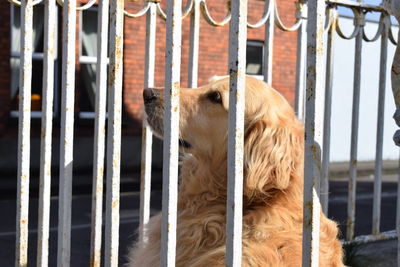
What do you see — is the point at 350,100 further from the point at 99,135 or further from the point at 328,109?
the point at 99,135

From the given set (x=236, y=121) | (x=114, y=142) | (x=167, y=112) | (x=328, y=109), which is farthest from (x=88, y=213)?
(x=236, y=121)

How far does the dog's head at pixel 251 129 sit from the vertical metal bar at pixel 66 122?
444mm

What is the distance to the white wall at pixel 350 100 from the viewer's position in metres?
18.9

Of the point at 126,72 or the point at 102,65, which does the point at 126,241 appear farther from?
the point at 126,72

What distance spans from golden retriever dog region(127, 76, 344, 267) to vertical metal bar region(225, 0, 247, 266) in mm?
606

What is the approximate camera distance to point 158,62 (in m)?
14.4

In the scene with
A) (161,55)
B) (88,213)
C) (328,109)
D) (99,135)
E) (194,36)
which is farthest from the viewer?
(161,55)

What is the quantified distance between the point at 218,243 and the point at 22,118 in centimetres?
113

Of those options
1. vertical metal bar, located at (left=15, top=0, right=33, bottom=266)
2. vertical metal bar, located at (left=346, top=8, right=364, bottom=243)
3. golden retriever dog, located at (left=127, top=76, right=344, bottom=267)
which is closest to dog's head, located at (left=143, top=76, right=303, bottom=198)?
golden retriever dog, located at (left=127, top=76, right=344, bottom=267)

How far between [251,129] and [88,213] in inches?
286

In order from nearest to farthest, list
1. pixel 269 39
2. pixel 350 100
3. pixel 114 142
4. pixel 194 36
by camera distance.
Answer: pixel 114 142, pixel 194 36, pixel 269 39, pixel 350 100

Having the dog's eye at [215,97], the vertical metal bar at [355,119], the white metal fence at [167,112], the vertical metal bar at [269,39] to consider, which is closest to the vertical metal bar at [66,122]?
the white metal fence at [167,112]

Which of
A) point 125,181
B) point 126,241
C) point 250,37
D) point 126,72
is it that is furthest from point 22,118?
point 250,37

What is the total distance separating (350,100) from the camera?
19.5 metres
